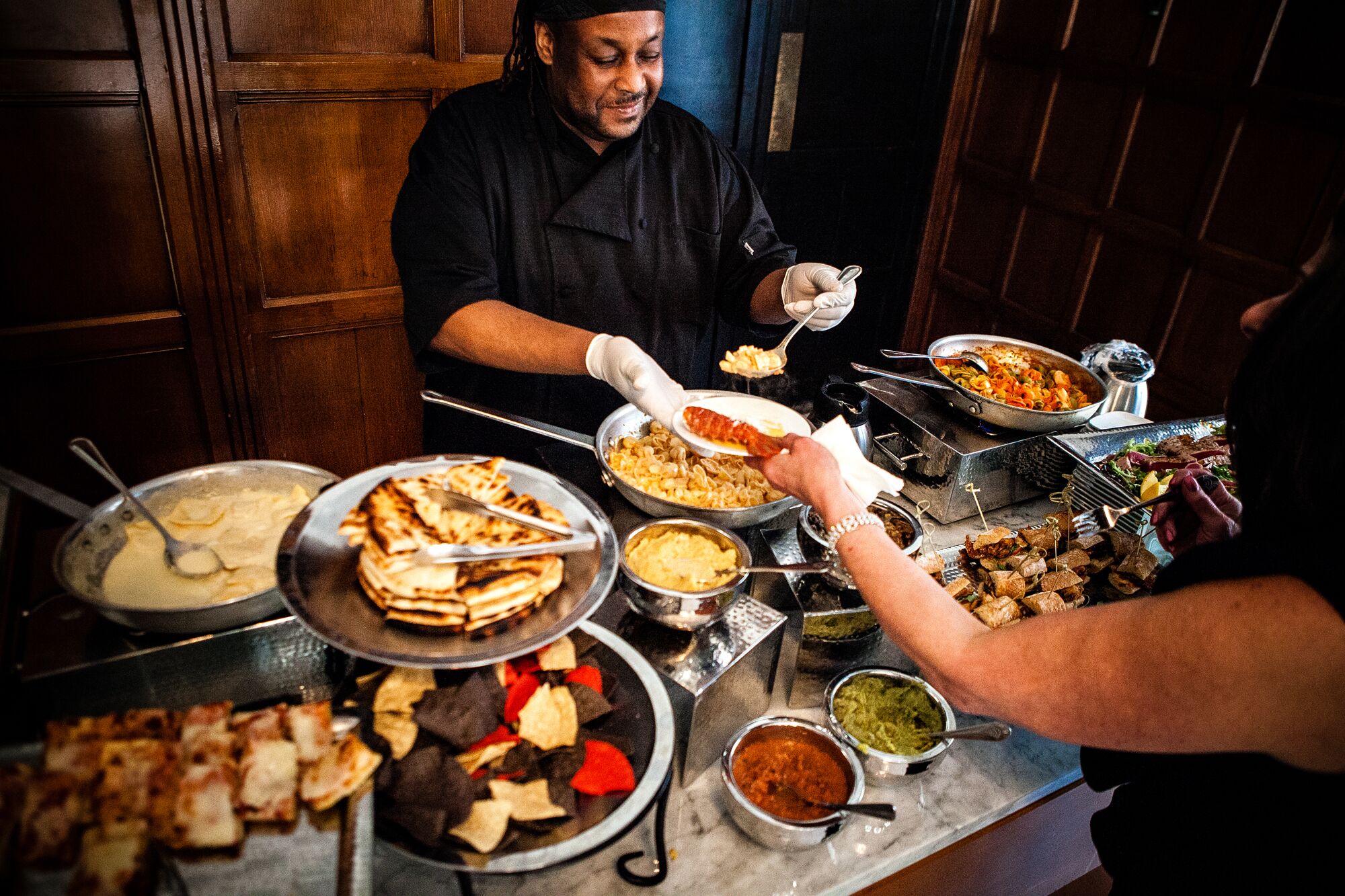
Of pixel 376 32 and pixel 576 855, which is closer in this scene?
pixel 576 855

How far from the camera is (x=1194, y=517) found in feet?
6.40

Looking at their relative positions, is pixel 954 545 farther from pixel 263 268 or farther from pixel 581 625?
pixel 263 268

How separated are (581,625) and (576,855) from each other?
0.45 meters

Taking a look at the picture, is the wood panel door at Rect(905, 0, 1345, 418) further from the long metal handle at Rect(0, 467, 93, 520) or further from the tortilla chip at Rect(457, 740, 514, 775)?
the long metal handle at Rect(0, 467, 93, 520)

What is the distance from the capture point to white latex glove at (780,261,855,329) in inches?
104

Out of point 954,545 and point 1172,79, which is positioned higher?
point 1172,79

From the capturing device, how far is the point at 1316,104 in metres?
3.52

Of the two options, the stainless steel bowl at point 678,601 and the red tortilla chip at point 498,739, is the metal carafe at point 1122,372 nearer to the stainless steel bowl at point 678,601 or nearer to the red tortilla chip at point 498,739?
the stainless steel bowl at point 678,601

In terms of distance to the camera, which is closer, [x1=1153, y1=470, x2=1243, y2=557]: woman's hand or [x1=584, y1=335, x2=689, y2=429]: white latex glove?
[x1=1153, y1=470, x2=1243, y2=557]: woman's hand

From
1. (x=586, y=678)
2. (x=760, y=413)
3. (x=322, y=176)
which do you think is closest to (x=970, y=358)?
(x=760, y=413)

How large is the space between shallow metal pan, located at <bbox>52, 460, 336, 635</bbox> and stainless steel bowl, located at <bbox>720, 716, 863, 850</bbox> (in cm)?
91

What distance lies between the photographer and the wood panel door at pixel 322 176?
3.28 metres

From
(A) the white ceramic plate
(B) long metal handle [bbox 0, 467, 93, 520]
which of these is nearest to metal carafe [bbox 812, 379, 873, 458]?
(A) the white ceramic plate

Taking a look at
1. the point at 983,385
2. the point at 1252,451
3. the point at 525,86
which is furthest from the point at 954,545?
the point at 525,86
